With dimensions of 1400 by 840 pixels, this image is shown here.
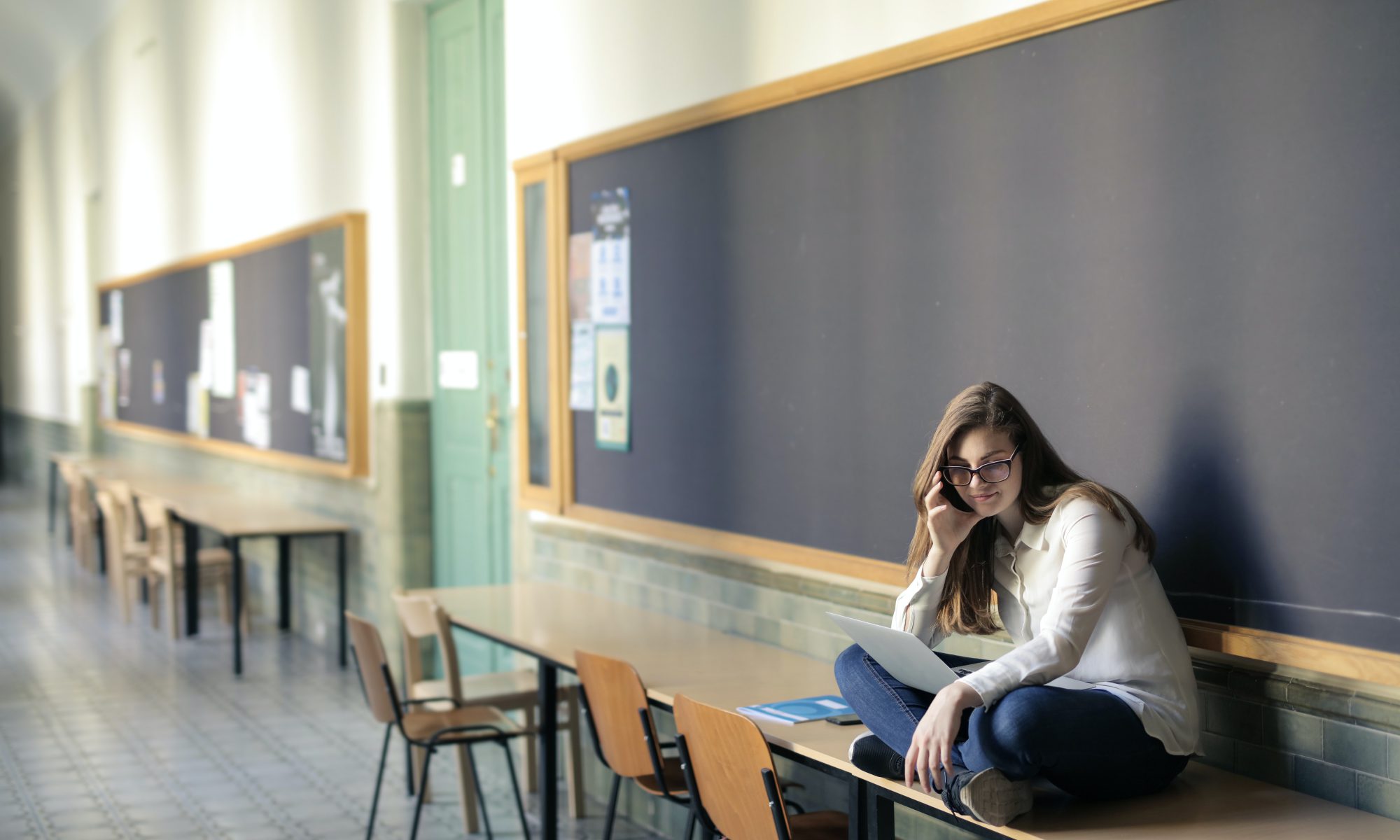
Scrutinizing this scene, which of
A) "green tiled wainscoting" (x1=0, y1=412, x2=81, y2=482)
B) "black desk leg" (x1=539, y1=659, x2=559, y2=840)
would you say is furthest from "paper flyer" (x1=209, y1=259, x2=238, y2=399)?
"black desk leg" (x1=539, y1=659, x2=559, y2=840)

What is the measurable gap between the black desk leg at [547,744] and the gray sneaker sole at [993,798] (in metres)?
1.89

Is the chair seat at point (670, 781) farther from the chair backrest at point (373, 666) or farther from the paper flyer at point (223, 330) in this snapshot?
the paper flyer at point (223, 330)

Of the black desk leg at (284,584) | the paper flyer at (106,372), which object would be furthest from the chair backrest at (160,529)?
the paper flyer at (106,372)

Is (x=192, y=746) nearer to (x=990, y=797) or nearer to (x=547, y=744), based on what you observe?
(x=547, y=744)

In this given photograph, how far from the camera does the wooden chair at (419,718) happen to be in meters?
4.12

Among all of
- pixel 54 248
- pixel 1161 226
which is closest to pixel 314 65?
pixel 1161 226

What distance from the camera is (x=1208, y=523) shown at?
2.60 metres

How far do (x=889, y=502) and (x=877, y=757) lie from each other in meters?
1.08

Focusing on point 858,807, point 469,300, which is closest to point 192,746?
point 469,300

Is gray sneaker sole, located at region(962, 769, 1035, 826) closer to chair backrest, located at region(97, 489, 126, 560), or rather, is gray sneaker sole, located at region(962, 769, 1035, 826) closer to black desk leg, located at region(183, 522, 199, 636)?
black desk leg, located at region(183, 522, 199, 636)

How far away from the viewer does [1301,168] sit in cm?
241

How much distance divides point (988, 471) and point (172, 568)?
276 inches

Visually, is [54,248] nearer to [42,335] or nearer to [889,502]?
[42,335]

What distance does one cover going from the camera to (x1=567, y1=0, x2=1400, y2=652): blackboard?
2350 mm
